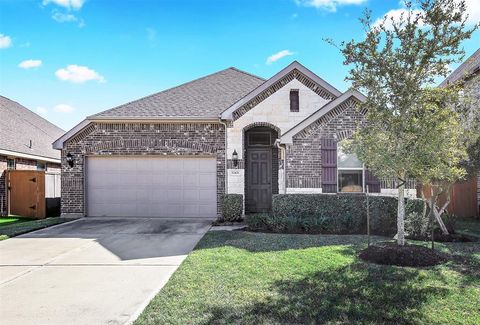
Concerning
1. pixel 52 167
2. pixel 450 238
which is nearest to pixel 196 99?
pixel 52 167

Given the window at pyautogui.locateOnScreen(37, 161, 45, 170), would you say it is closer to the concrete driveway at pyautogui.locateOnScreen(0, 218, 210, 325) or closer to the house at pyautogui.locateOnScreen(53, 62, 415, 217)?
the house at pyautogui.locateOnScreen(53, 62, 415, 217)

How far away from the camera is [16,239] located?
29.3 feet

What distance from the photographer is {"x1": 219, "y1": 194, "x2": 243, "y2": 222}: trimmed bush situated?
11.8 metres

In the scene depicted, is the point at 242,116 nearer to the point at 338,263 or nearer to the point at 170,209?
the point at 170,209

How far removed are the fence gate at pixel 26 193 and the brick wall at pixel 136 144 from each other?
1.52 meters

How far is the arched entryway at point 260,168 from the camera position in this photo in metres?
13.6

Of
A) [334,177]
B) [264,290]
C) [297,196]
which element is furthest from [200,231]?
[264,290]

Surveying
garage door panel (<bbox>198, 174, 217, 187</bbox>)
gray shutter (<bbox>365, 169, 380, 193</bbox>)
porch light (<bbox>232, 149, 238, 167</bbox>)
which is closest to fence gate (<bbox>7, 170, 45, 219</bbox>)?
garage door panel (<bbox>198, 174, 217, 187</bbox>)

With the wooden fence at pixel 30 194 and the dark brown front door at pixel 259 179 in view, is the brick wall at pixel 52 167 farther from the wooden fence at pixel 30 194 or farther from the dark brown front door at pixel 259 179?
the dark brown front door at pixel 259 179

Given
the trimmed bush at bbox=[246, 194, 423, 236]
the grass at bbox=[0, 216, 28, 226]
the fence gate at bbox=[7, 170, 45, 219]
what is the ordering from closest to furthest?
the trimmed bush at bbox=[246, 194, 423, 236] → the grass at bbox=[0, 216, 28, 226] → the fence gate at bbox=[7, 170, 45, 219]

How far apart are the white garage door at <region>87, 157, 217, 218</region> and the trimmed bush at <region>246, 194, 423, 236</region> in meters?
3.43

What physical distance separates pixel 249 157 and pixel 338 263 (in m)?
8.07

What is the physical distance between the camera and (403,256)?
6012 mm

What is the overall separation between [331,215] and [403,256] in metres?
3.80
